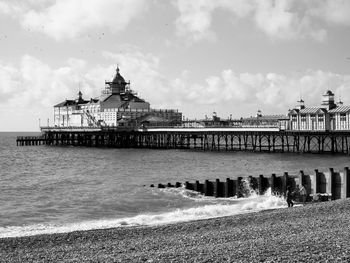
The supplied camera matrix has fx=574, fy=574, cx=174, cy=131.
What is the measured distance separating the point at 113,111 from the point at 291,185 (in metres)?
90.7

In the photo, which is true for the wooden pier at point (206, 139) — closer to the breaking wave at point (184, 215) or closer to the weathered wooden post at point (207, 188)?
the weathered wooden post at point (207, 188)

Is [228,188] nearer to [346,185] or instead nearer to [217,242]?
[346,185]

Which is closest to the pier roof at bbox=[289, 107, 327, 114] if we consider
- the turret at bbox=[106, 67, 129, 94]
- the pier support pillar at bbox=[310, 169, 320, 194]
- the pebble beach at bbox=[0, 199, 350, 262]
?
the pier support pillar at bbox=[310, 169, 320, 194]

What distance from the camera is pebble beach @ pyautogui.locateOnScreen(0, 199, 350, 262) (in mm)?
12719

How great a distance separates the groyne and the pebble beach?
756 cm

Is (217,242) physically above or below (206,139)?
below

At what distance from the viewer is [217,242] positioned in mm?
14820

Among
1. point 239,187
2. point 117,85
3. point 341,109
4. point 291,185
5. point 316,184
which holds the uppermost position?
point 117,85

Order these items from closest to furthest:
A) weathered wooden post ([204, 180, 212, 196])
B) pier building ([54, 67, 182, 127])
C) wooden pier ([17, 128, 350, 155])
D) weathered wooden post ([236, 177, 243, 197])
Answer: weathered wooden post ([236, 177, 243, 197]) → weathered wooden post ([204, 180, 212, 196]) → wooden pier ([17, 128, 350, 155]) → pier building ([54, 67, 182, 127])

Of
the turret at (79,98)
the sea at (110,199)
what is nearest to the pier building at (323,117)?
the sea at (110,199)

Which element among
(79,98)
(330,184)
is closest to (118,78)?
(79,98)

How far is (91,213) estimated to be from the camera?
85.9 ft

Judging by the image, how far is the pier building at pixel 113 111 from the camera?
115m

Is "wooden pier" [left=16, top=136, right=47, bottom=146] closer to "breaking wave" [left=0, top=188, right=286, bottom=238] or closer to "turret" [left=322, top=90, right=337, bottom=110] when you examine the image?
"turret" [left=322, top=90, right=337, bottom=110]
